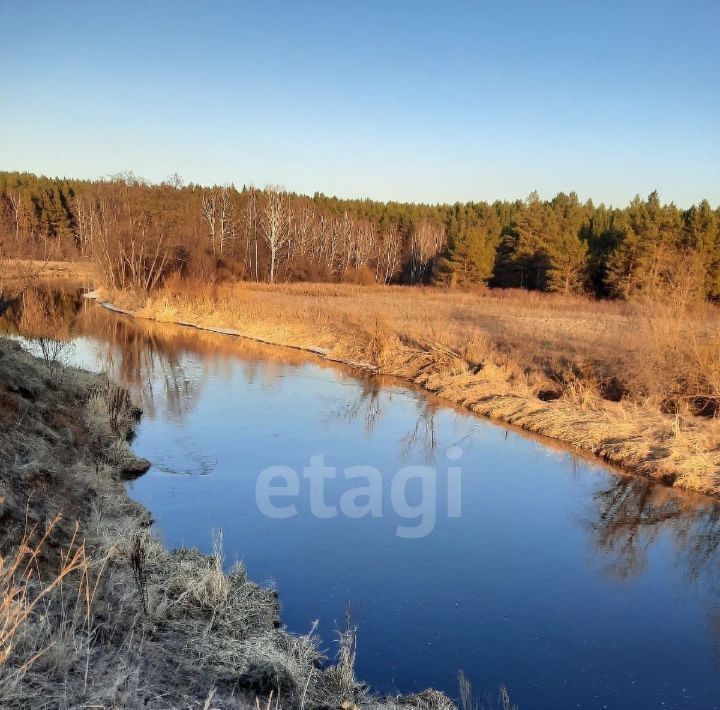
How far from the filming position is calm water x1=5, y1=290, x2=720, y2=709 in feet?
18.0

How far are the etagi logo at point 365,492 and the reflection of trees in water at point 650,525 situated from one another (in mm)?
2084

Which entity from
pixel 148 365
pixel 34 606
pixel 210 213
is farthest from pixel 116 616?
pixel 210 213

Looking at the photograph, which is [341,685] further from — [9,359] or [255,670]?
[9,359]

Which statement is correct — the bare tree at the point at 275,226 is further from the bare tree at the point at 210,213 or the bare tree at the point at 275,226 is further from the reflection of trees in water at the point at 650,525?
the reflection of trees in water at the point at 650,525

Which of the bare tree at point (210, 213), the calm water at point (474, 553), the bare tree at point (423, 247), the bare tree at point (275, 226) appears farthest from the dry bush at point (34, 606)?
the bare tree at point (423, 247)

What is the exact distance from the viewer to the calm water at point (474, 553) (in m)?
5.48

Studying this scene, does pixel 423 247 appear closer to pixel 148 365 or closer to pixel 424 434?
pixel 148 365

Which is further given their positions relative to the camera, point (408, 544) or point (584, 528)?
point (584, 528)

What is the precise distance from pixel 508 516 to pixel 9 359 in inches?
290

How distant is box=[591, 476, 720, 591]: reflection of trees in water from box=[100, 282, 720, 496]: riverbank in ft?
2.11

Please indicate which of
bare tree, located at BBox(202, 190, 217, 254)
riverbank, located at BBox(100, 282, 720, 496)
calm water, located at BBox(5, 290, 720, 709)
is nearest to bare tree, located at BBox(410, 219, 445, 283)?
bare tree, located at BBox(202, 190, 217, 254)

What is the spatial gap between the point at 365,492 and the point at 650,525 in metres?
4.06

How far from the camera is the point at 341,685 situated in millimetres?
4648

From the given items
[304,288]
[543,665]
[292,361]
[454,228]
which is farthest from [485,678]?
[454,228]
